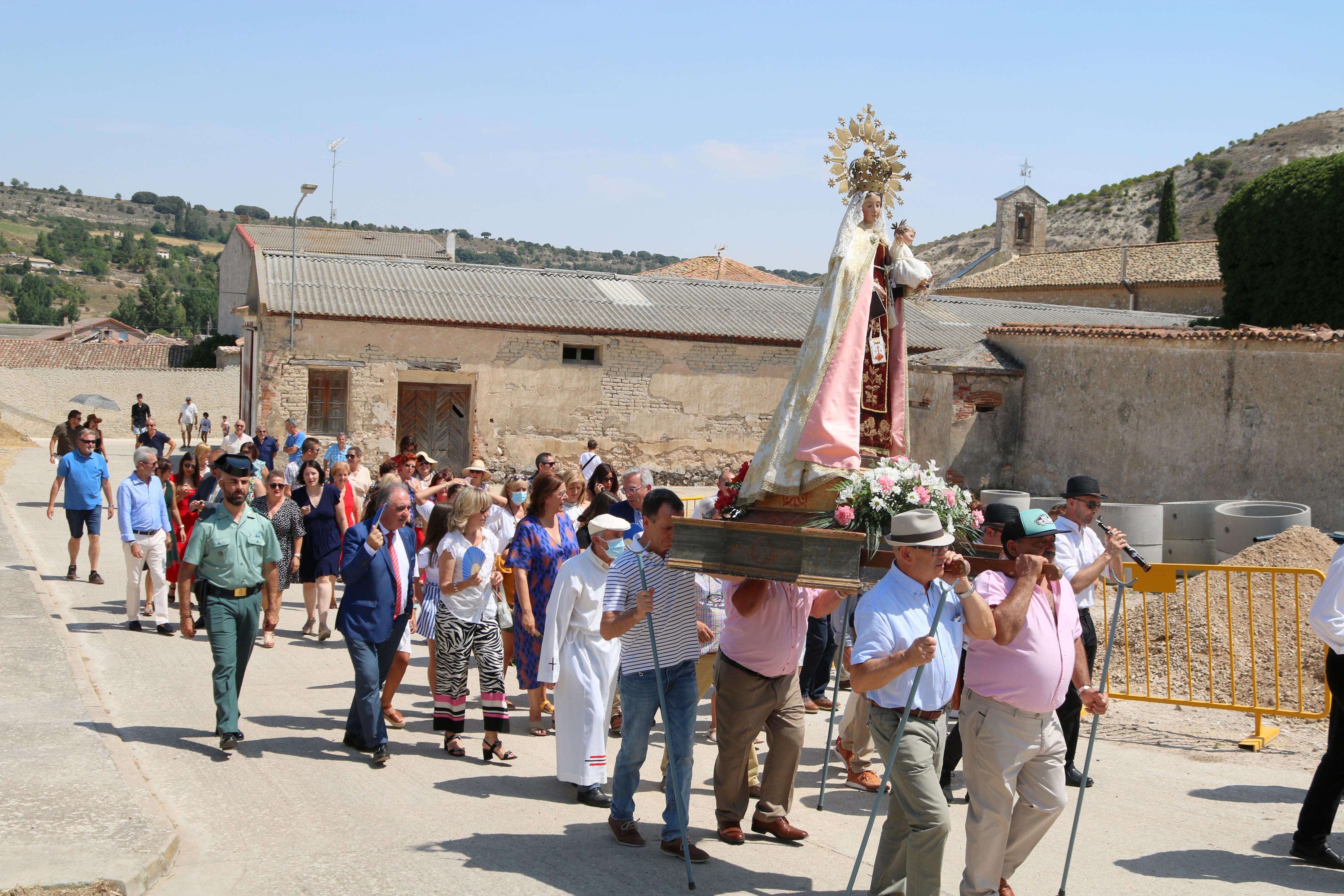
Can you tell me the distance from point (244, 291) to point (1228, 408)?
4712 cm

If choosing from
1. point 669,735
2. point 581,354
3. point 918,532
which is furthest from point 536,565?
point 581,354

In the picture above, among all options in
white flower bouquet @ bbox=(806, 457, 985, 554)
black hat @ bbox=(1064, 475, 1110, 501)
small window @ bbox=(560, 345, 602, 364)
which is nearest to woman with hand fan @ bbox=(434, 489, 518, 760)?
white flower bouquet @ bbox=(806, 457, 985, 554)

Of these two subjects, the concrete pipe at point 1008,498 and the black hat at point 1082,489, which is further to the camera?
the concrete pipe at point 1008,498

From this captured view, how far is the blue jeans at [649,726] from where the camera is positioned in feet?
18.5

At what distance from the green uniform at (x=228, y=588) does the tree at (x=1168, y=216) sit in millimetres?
51069

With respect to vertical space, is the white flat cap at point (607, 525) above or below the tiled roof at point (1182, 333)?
below

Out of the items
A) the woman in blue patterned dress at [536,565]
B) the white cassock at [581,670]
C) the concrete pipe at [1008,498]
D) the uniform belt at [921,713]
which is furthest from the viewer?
the concrete pipe at [1008,498]

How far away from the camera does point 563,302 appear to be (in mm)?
27703

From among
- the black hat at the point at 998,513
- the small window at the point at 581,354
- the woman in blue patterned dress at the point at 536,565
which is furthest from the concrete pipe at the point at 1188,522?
the small window at the point at 581,354

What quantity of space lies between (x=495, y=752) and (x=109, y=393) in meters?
37.2

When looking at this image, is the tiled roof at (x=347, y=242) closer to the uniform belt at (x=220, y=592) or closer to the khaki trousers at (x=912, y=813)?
the uniform belt at (x=220, y=592)

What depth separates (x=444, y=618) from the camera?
7.42m

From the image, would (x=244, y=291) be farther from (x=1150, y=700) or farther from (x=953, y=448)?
(x=1150, y=700)

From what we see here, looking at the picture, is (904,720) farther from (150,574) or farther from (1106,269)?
(1106,269)
